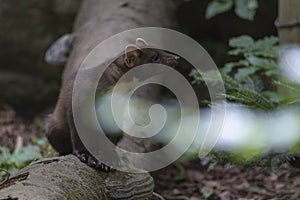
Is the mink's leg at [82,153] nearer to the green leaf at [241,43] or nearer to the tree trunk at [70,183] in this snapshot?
the tree trunk at [70,183]

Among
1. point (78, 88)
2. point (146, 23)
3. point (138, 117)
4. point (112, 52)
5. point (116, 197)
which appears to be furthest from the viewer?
point (146, 23)

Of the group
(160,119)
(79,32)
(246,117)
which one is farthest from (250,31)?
(246,117)

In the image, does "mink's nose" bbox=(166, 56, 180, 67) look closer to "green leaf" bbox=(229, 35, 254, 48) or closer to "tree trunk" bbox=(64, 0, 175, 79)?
"green leaf" bbox=(229, 35, 254, 48)

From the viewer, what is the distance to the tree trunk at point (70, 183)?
200 cm

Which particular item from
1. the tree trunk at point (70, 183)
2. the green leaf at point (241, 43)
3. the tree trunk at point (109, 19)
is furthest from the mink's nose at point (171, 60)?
the tree trunk at point (109, 19)

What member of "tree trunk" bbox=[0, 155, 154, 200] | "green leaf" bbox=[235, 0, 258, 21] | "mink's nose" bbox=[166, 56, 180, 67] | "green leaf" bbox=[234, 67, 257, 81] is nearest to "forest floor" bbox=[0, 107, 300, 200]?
"green leaf" bbox=[234, 67, 257, 81]

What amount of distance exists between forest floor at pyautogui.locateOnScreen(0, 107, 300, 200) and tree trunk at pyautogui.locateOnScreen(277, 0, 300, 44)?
0.79m

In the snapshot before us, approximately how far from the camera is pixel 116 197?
7.80 feet

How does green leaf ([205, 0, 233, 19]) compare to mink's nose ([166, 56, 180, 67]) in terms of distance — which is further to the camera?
green leaf ([205, 0, 233, 19])

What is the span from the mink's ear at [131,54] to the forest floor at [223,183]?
898 mm

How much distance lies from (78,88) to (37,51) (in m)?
2.66

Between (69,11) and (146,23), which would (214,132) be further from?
(69,11)

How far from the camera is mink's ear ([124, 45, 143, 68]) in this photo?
307cm

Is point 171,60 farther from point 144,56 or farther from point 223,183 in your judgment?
point 223,183
